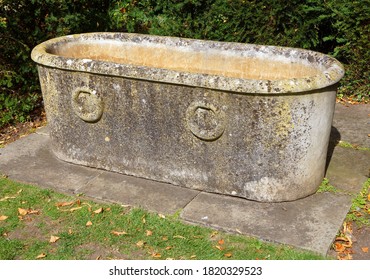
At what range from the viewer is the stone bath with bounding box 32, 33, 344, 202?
439cm

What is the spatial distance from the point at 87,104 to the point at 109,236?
4.67 ft

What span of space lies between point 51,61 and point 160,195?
1704 mm

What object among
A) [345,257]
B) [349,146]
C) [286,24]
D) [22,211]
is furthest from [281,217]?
[286,24]

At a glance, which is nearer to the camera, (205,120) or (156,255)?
(156,255)

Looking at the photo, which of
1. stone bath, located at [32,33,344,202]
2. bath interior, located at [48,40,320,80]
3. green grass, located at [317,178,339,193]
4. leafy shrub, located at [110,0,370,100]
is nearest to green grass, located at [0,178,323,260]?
stone bath, located at [32,33,344,202]

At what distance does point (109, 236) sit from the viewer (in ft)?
14.3

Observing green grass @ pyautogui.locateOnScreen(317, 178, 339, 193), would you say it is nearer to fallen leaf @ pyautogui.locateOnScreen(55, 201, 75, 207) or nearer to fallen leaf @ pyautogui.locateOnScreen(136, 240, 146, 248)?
fallen leaf @ pyautogui.locateOnScreen(136, 240, 146, 248)

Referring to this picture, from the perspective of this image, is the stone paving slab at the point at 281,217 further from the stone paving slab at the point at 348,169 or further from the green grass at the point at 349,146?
the green grass at the point at 349,146

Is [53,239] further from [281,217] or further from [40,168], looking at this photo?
[281,217]

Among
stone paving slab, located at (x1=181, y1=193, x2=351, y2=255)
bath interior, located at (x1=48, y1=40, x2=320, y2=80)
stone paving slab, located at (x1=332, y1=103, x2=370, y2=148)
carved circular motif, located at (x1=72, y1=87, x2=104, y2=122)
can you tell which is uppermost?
bath interior, located at (x1=48, y1=40, x2=320, y2=80)

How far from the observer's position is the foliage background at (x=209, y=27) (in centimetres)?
663

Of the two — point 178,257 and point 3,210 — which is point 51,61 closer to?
point 3,210

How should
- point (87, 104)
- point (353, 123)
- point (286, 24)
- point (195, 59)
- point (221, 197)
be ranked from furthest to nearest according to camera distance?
point (286, 24) → point (353, 123) → point (195, 59) → point (87, 104) → point (221, 197)

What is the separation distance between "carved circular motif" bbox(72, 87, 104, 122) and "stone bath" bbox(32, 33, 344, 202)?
1 centimetres
